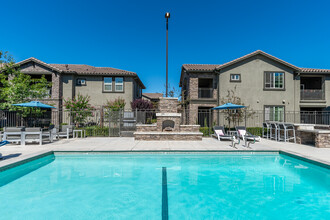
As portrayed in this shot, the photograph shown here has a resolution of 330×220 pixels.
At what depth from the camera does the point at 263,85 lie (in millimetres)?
18828

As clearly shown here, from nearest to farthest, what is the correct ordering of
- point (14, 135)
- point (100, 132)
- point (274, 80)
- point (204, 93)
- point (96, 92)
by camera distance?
point (14, 135)
point (100, 132)
point (274, 80)
point (204, 93)
point (96, 92)

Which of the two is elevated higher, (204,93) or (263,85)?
(263,85)

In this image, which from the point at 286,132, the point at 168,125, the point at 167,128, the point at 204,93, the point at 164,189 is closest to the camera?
the point at 164,189

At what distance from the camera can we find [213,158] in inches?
297

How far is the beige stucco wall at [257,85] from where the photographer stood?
1866 cm

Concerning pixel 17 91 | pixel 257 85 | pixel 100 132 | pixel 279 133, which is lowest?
pixel 100 132

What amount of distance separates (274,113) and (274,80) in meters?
3.53

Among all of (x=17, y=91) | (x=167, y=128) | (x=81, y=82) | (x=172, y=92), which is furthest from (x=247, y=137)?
(x=81, y=82)

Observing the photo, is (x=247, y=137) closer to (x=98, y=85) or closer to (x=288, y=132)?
(x=288, y=132)

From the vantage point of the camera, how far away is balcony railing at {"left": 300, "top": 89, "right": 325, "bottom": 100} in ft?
63.4

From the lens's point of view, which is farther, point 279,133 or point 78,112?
point 78,112

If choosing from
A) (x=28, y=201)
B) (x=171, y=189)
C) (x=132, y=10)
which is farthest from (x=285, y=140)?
(x=132, y=10)

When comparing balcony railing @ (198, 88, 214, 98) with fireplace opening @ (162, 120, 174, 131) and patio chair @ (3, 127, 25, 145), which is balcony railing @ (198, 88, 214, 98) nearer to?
fireplace opening @ (162, 120, 174, 131)

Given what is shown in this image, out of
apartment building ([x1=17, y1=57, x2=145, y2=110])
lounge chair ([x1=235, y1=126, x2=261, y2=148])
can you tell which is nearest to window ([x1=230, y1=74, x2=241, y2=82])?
lounge chair ([x1=235, y1=126, x2=261, y2=148])
